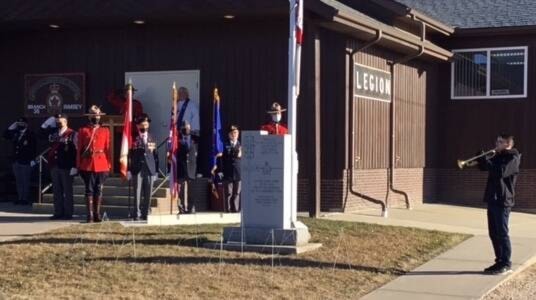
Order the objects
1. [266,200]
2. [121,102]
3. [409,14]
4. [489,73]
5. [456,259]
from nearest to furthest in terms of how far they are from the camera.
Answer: [266,200] < [456,259] < [121,102] < [409,14] < [489,73]

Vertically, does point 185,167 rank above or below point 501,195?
above

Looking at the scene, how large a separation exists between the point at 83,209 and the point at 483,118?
11.2 meters

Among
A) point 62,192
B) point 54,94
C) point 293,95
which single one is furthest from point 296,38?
point 54,94

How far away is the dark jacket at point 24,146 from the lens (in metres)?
16.8

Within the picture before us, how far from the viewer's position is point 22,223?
1359 centimetres

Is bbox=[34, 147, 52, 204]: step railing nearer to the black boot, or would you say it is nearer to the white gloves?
the white gloves

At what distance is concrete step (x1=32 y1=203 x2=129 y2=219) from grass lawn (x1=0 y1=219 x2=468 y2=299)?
2.12 m

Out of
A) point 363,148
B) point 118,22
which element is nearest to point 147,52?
point 118,22

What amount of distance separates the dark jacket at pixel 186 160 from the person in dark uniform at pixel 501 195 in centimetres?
606

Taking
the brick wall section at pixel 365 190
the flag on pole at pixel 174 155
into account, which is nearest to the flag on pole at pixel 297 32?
the flag on pole at pixel 174 155

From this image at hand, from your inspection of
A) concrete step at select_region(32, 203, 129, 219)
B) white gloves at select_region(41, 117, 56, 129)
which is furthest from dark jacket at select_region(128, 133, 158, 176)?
white gloves at select_region(41, 117, 56, 129)

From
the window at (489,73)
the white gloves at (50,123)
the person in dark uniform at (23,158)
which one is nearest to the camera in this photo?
the person in dark uniform at (23,158)

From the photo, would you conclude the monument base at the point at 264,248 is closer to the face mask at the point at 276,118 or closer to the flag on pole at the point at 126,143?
the flag on pole at the point at 126,143

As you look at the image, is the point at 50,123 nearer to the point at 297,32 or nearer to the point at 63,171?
the point at 63,171
